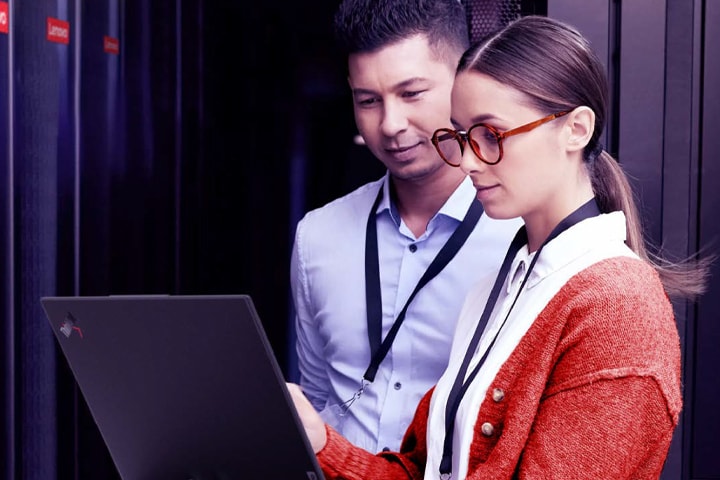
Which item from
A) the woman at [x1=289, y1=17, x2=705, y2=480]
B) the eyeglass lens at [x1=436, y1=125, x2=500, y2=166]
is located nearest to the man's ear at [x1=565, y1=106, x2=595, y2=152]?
the woman at [x1=289, y1=17, x2=705, y2=480]

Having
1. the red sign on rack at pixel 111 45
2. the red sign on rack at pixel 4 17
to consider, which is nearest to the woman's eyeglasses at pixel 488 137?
the red sign on rack at pixel 4 17

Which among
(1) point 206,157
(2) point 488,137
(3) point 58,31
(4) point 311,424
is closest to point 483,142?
(2) point 488,137

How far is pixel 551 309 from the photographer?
118cm

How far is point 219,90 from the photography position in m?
3.18

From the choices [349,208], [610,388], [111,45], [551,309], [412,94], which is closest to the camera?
[610,388]

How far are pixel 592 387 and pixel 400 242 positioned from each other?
2.96ft

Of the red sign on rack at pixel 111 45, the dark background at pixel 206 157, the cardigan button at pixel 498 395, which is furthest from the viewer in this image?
the red sign on rack at pixel 111 45

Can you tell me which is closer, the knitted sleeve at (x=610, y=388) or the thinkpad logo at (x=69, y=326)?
the knitted sleeve at (x=610, y=388)

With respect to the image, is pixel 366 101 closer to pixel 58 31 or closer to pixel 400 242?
pixel 400 242

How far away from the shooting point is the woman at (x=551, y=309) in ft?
3.59

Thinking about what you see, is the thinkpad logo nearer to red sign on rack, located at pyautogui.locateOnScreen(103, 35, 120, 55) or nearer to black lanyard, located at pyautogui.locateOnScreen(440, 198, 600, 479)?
black lanyard, located at pyautogui.locateOnScreen(440, 198, 600, 479)

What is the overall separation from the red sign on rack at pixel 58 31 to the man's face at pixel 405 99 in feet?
2.51

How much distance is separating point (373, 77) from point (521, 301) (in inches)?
29.4

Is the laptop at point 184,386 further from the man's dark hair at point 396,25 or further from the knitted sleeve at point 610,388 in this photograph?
the man's dark hair at point 396,25
